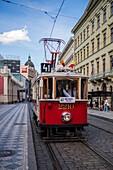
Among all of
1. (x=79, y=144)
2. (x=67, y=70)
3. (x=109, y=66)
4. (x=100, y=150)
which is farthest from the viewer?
(x=109, y=66)

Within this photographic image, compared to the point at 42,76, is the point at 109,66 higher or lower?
higher

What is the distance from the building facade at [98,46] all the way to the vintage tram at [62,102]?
1617 centimetres

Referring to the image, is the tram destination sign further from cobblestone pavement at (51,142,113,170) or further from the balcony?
the balcony

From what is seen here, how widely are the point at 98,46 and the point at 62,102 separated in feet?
A: 88.1

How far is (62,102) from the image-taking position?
7746 mm

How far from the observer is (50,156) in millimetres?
6121

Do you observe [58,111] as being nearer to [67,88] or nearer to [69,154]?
[67,88]

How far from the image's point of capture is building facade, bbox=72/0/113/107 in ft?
91.8

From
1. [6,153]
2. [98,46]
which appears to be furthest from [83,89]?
[98,46]

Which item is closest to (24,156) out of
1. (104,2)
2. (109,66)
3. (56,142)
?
(56,142)

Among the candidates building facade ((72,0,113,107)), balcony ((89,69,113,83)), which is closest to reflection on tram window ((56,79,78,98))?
building facade ((72,0,113,107))

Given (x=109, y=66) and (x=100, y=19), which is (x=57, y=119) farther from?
(x=100, y=19)

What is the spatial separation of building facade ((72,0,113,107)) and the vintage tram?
16.2m

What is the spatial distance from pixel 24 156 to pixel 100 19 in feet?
96.6
